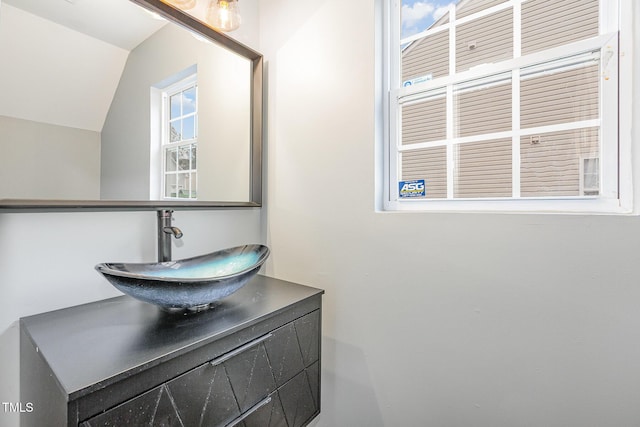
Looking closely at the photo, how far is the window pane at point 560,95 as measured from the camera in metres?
0.86

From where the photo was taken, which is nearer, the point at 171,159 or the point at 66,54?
the point at 66,54

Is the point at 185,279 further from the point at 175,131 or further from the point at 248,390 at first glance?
the point at 175,131

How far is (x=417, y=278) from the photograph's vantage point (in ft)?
3.47

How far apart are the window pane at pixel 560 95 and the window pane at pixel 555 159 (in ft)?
0.16

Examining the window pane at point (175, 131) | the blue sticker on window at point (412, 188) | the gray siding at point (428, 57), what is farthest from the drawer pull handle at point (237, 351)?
the gray siding at point (428, 57)

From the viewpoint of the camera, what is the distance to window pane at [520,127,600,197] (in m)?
0.87

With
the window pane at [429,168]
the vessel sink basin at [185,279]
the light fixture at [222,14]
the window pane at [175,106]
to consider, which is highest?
the light fixture at [222,14]

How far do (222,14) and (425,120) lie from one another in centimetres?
102

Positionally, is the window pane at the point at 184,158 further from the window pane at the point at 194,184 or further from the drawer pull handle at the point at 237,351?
the drawer pull handle at the point at 237,351

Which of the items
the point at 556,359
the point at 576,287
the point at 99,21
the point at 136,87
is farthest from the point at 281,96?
the point at 556,359

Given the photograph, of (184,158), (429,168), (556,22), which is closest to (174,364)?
(184,158)

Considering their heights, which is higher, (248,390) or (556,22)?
(556,22)

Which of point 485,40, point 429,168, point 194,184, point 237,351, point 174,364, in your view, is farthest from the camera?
point 194,184

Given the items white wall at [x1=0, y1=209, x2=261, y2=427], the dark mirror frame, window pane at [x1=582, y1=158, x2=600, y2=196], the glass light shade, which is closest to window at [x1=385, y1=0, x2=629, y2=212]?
window pane at [x1=582, y1=158, x2=600, y2=196]
